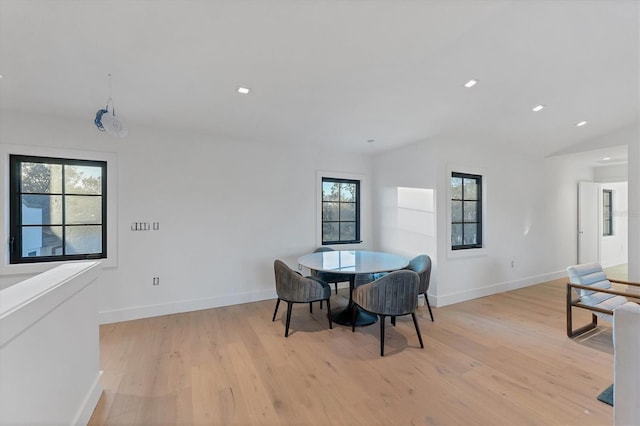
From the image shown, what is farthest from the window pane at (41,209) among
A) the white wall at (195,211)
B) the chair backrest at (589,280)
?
the chair backrest at (589,280)

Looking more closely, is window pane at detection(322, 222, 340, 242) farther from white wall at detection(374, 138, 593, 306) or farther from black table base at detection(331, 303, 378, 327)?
black table base at detection(331, 303, 378, 327)

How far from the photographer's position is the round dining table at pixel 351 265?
2967 millimetres

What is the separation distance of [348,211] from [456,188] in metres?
1.82

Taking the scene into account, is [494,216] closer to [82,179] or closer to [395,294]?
[395,294]

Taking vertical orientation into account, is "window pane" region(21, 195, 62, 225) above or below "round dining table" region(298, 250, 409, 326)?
above

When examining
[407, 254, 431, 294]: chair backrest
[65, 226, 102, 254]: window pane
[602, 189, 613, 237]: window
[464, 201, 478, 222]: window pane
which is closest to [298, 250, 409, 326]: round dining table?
[407, 254, 431, 294]: chair backrest

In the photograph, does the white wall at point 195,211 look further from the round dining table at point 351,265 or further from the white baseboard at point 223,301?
the round dining table at point 351,265

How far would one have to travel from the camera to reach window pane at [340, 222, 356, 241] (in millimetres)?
4941

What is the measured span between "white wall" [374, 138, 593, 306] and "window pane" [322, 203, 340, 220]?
77 cm

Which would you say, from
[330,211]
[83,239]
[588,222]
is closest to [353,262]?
[330,211]

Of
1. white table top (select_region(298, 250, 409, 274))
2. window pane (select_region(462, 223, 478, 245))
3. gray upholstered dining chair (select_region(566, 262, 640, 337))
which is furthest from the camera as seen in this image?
window pane (select_region(462, 223, 478, 245))

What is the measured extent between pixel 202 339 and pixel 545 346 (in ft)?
11.6

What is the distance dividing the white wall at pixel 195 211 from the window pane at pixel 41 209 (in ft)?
1.82

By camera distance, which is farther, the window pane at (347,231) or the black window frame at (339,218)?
the window pane at (347,231)
